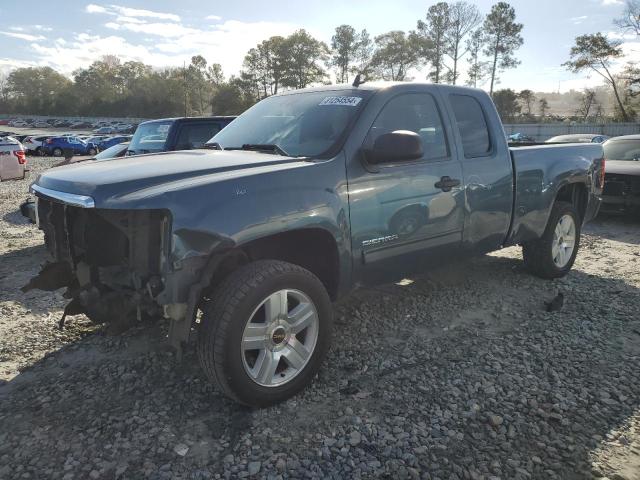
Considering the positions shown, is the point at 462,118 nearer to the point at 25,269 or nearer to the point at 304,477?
the point at 304,477

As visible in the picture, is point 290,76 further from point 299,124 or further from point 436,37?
point 299,124

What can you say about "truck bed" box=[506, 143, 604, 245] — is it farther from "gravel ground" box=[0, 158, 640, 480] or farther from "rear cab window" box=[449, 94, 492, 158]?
"gravel ground" box=[0, 158, 640, 480]

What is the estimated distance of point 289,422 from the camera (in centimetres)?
293

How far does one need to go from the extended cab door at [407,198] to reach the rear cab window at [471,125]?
0.23m

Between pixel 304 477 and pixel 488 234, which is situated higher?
pixel 488 234

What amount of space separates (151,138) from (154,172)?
648 cm

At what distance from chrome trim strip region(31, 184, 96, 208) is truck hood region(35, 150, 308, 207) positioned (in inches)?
0.9

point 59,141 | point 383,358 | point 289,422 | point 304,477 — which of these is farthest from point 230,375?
point 59,141

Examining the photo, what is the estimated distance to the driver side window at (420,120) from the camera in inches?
149

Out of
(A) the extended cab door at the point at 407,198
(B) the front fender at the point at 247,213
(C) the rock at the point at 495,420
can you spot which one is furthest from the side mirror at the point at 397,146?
(C) the rock at the point at 495,420

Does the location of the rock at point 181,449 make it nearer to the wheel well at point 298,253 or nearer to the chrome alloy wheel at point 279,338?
the chrome alloy wheel at point 279,338

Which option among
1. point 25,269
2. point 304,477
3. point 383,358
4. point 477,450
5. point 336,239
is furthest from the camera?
point 25,269

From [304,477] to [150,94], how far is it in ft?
314

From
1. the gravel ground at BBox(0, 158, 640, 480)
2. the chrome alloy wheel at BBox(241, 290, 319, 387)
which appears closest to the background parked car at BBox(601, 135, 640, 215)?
the gravel ground at BBox(0, 158, 640, 480)
